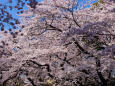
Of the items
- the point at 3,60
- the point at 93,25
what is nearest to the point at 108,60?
the point at 93,25

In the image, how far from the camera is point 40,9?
7219mm

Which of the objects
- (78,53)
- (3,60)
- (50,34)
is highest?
(50,34)

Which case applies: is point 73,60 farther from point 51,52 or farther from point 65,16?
point 65,16

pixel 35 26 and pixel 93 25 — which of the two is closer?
pixel 93 25

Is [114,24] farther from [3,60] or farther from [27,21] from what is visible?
[3,60]

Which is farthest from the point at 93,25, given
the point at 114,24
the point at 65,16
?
the point at 65,16

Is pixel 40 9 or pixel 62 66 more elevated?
pixel 40 9

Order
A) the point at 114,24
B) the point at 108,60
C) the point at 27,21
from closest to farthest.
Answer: the point at 108,60 < the point at 114,24 < the point at 27,21

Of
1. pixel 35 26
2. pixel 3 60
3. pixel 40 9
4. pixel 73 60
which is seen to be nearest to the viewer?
pixel 40 9

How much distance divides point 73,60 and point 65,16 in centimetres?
291

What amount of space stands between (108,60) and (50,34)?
3.77 metres

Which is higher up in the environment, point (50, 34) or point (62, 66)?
point (50, 34)

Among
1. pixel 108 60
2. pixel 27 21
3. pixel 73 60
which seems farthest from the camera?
pixel 73 60

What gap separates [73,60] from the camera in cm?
923
